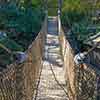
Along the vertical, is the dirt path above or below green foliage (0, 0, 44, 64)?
above

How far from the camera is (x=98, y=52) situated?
8.27 meters

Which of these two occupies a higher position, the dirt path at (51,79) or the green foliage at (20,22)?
the dirt path at (51,79)

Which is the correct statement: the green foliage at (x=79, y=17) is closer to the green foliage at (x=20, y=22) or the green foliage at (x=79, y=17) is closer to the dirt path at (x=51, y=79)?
the green foliage at (x=20, y=22)

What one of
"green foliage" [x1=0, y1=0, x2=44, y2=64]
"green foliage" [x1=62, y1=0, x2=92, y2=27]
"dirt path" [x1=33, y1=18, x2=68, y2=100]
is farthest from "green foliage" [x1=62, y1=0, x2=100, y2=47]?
"dirt path" [x1=33, y1=18, x2=68, y2=100]

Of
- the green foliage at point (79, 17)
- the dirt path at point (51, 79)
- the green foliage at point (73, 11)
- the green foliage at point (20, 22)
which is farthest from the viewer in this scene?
the green foliage at point (73, 11)

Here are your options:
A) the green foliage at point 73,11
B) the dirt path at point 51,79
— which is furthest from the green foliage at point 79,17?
the dirt path at point 51,79

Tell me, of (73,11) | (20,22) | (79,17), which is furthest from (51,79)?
(73,11)

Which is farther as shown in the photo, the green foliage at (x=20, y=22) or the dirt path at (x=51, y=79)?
the green foliage at (x=20, y=22)

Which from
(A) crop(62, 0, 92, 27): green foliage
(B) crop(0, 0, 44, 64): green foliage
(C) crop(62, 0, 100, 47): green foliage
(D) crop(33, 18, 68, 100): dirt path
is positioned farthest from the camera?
(A) crop(62, 0, 92, 27): green foliage

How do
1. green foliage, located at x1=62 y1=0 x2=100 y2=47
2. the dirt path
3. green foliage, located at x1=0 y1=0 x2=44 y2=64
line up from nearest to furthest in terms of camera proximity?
the dirt path < green foliage, located at x1=62 y1=0 x2=100 y2=47 < green foliage, located at x1=0 y1=0 x2=44 y2=64

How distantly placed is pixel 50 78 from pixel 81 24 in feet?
30.0

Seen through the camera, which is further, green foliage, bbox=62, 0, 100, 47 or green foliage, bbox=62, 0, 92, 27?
green foliage, bbox=62, 0, 92, 27

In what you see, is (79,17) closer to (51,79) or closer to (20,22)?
(20,22)

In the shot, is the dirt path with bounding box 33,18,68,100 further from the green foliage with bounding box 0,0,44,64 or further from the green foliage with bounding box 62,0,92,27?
the green foliage with bounding box 62,0,92,27
